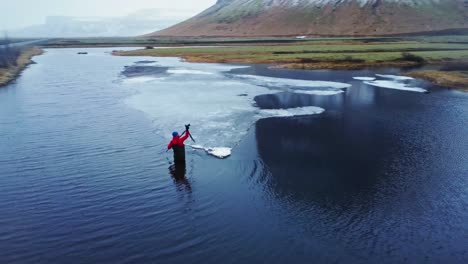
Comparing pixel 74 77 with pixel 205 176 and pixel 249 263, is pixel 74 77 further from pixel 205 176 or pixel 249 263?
pixel 249 263

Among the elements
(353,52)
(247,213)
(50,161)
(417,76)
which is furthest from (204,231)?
(353,52)

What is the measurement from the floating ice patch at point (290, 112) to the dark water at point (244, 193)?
1.53 meters

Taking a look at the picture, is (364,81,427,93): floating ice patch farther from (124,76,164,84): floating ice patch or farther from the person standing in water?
the person standing in water

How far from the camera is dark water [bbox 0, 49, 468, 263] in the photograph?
14422mm

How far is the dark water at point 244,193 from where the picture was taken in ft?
47.3

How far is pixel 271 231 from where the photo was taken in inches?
618

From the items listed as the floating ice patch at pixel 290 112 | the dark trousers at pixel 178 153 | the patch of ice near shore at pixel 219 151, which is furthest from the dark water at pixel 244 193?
the floating ice patch at pixel 290 112

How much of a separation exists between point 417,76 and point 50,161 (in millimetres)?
58226

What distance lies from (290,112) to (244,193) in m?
18.7

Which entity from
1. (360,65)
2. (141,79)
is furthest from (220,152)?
(360,65)

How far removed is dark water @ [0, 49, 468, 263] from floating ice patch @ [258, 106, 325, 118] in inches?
60.2

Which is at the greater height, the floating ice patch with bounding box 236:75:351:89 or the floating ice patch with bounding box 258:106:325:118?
the floating ice patch with bounding box 236:75:351:89

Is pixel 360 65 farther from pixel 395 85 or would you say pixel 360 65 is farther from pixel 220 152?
pixel 220 152

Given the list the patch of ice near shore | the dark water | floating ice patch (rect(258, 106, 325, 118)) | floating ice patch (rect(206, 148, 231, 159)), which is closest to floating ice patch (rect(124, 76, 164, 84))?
the dark water
